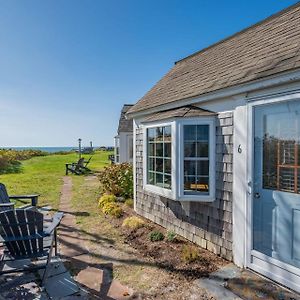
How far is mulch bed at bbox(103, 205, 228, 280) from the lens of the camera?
4.05m

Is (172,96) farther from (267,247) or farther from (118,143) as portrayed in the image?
(118,143)

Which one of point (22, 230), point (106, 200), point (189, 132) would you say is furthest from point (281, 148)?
point (106, 200)

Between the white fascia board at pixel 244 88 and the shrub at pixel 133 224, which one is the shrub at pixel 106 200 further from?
the white fascia board at pixel 244 88

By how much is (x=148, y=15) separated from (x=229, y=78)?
18.6ft

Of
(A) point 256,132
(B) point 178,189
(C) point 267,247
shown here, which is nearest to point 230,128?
(A) point 256,132

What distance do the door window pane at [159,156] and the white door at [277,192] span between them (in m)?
1.90

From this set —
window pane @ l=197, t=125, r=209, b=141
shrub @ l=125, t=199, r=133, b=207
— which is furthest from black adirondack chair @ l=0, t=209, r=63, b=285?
shrub @ l=125, t=199, r=133, b=207

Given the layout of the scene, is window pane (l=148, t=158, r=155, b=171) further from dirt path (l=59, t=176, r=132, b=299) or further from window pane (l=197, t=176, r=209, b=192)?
dirt path (l=59, t=176, r=132, b=299)

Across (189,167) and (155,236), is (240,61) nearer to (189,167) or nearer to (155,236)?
(189,167)

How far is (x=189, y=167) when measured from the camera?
4.98m

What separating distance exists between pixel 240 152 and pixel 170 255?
2.23m

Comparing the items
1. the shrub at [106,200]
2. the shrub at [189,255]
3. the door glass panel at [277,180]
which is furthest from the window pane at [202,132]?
the shrub at [106,200]

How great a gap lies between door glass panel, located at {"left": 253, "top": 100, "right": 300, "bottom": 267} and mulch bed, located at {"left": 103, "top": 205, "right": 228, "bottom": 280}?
880 millimetres

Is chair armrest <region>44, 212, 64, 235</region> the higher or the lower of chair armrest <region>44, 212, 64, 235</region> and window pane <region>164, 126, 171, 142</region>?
the lower
